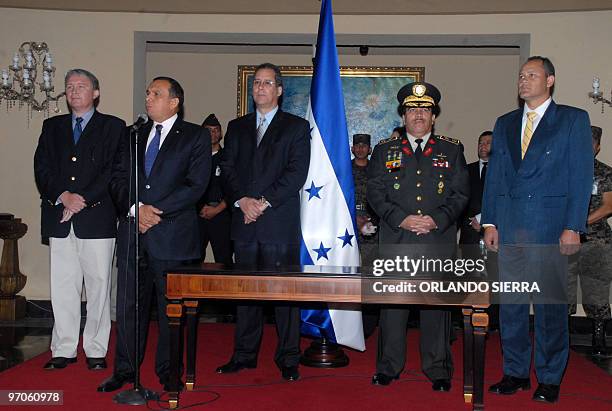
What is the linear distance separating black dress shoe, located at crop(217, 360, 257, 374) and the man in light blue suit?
57.9 inches

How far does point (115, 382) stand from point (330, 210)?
165 cm

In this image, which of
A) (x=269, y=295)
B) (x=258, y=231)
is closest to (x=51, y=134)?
(x=258, y=231)

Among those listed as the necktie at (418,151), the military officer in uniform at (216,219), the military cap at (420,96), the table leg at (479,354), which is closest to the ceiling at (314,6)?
the military officer in uniform at (216,219)

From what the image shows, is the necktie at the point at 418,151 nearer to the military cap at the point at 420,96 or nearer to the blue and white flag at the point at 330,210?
the military cap at the point at 420,96

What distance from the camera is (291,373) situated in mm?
4402

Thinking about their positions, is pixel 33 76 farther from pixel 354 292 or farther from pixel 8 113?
pixel 354 292

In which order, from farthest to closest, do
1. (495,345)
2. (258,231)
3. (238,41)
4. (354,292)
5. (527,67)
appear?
1. (238,41)
2. (495,345)
3. (258,231)
4. (527,67)
5. (354,292)

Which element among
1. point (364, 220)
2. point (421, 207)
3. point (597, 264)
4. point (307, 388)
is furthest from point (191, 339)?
point (597, 264)

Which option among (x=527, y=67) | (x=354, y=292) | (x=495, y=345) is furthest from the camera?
(x=495, y=345)

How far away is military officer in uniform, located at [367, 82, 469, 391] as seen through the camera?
4.22 m

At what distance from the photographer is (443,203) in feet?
14.1

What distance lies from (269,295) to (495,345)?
8.90 feet

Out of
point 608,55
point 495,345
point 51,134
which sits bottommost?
point 495,345

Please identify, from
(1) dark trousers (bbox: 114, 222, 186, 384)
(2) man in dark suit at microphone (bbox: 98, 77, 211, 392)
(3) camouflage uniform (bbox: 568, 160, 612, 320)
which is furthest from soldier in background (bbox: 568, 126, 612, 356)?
(1) dark trousers (bbox: 114, 222, 186, 384)
